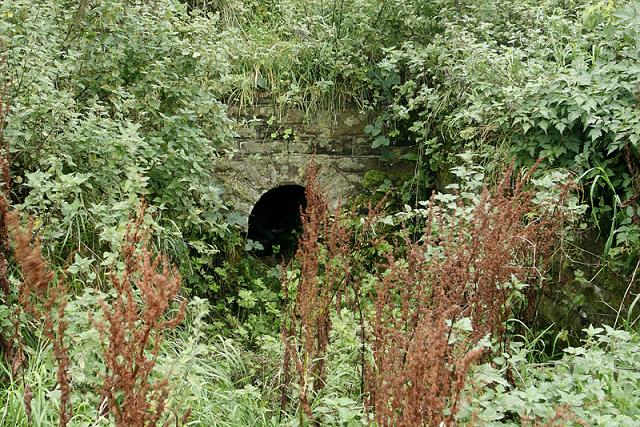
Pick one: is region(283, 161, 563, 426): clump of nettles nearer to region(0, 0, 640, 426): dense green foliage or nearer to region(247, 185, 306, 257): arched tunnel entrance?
region(0, 0, 640, 426): dense green foliage

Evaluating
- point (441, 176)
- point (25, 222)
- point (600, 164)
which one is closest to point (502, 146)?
point (600, 164)

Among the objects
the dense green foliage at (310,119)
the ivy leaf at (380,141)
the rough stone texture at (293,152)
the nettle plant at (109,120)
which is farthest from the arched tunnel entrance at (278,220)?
the nettle plant at (109,120)

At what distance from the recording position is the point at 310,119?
22.9 feet

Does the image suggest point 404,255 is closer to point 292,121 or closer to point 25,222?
point 292,121

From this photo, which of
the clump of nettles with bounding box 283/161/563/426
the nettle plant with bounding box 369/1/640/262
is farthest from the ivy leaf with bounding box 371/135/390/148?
the clump of nettles with bounding box 283/161/563/426

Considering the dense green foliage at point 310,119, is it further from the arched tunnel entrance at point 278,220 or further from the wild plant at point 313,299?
the arched tunnel entrance at point 278,220

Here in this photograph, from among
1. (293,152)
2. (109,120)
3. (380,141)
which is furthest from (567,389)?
(293,152)

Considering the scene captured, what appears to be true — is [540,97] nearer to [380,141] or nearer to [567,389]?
[380,141]

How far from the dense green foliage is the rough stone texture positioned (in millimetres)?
142

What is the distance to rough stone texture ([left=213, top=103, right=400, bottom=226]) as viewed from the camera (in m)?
6.85

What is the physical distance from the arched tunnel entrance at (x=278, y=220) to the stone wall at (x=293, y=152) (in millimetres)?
537

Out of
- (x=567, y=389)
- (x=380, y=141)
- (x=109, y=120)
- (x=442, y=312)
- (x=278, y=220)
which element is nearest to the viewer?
(x=442, y=312)

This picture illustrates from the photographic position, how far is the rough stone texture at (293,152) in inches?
270

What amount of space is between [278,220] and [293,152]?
1.27m
